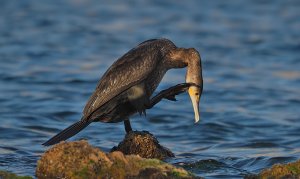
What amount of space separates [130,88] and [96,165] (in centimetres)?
192

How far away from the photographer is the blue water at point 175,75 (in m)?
10.8

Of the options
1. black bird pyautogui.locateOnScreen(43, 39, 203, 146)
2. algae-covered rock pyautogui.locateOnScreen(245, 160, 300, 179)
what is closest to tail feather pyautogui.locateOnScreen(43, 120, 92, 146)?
black bird pyautogui.locateOnScreen(43, 39, 203, 146)

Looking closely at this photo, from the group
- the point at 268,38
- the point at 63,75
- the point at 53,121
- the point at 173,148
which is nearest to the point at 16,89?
the point at 63,75

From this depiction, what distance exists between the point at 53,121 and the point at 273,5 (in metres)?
10.9

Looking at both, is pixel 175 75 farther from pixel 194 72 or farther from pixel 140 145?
pixel 140 145

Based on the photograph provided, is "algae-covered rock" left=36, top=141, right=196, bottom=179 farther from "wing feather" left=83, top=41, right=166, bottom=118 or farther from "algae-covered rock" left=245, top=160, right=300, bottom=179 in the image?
"wing feather" left=83, top=41, right=166, bottom=118

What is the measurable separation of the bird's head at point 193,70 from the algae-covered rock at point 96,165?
1.86 metres

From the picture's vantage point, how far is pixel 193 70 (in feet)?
31.0

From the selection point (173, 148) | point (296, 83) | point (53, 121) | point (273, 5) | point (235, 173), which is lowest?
point (235, 173)

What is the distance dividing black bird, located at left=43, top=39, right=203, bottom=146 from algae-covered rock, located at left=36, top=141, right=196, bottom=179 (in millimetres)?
1535

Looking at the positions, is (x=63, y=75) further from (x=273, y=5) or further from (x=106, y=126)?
(x=273, y=5)

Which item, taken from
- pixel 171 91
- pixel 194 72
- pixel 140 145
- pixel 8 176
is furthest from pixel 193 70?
pixel 8 176

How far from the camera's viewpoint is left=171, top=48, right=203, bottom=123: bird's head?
30.8ft

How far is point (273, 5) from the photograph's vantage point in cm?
2186
